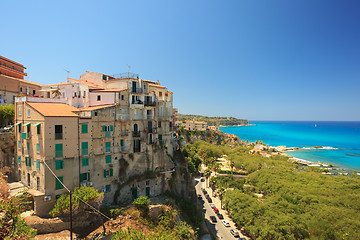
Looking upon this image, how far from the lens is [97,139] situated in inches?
988

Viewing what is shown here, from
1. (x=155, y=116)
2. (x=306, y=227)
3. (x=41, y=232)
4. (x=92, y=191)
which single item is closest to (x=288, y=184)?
(x=306, y=227)

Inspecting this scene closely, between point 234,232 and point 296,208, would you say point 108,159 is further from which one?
point 296,208

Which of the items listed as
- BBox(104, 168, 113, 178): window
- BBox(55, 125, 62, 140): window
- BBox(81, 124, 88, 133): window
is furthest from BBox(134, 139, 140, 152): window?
BBox(55, 125, 62, 140): window

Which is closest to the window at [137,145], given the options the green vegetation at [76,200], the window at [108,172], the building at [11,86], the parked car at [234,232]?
the window at [108,172]

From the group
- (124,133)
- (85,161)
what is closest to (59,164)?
(85,161)

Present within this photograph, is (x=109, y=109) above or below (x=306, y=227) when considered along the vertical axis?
above

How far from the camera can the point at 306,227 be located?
1115 inches

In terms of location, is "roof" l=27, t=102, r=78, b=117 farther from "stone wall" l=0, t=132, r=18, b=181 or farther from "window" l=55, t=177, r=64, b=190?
"stone wall" l=0, t=132, r=18, b=181

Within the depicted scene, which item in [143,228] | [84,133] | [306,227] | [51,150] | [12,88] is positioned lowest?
[306,227]

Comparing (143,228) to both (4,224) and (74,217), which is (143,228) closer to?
(74,217)

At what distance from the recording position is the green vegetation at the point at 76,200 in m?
20.3

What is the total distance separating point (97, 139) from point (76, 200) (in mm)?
7754

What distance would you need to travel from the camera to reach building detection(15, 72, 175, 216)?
70.3ft

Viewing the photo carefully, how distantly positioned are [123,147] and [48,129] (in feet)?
32.5
